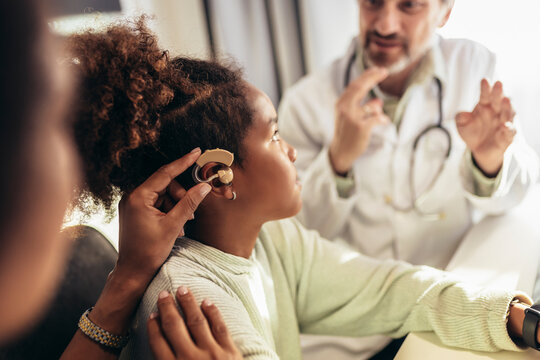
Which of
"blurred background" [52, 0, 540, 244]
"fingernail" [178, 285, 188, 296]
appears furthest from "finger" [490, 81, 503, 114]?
"fingernail" [178, 285, 188, 296]

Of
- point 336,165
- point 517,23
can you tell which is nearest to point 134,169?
point 336,165

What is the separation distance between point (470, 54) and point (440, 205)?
18.2 inches

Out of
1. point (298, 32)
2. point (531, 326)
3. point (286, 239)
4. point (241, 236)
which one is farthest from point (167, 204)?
point (298, 32)

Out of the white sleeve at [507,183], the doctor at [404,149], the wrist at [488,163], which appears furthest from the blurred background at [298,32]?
the wrist at [488,163]

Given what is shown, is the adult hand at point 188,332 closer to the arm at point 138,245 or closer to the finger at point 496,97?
the arm at point 138,245

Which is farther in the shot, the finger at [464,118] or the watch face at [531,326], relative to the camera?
the finger at [464,118]

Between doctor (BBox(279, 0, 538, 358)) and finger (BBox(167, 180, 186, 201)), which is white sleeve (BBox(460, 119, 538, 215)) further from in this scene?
finger (BBox(167, 180, 186, 201))

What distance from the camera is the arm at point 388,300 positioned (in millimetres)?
811

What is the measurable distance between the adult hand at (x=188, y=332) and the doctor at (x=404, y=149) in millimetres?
768

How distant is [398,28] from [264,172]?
781 millimetres

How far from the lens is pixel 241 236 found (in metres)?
0.87

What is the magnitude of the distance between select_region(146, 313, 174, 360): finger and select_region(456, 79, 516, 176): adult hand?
87 cm

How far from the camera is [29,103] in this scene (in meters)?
0.58

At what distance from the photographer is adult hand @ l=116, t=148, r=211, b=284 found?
71 cm
